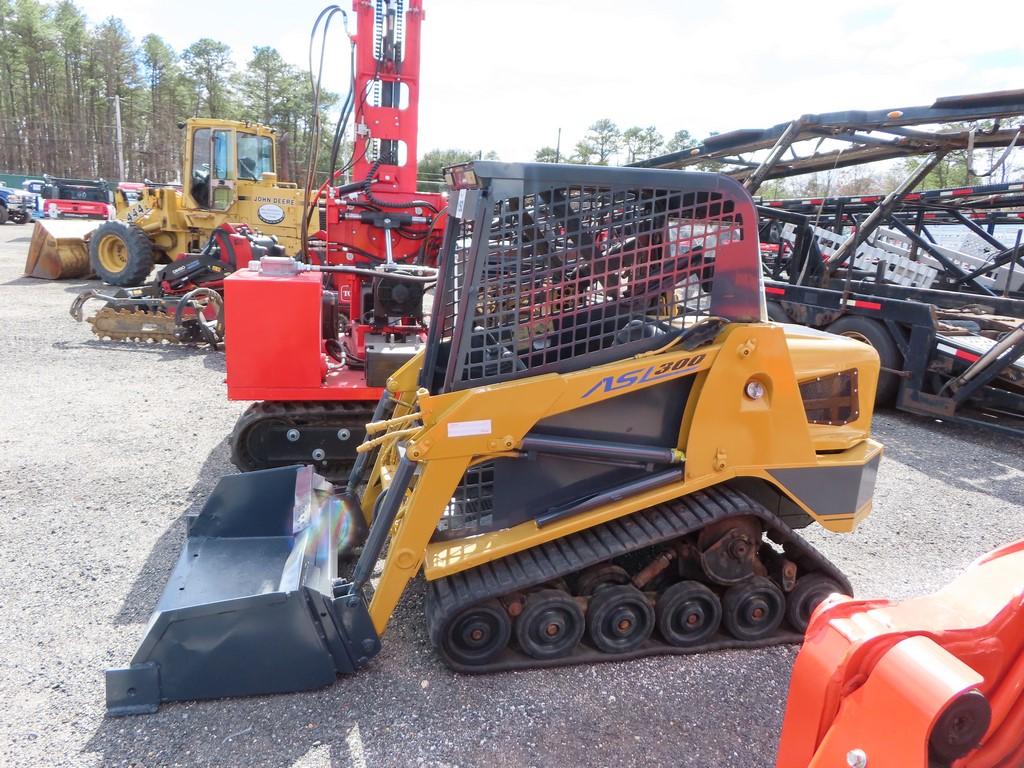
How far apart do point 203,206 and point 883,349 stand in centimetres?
1063

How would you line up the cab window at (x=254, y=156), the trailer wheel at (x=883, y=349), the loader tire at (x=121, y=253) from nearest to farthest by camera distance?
the trailer wheel at (x=883, y=349)
the cab window at (x=254, y=156)
the loader tire at (x=121, y=253)

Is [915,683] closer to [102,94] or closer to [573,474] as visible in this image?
[573,474]

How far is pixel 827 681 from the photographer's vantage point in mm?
1548

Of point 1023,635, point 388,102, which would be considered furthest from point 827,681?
point 388,102

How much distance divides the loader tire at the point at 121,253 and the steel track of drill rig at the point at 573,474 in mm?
11063

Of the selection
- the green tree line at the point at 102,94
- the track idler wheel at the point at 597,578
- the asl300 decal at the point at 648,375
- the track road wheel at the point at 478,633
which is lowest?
the track road wheel at the point at 478,633

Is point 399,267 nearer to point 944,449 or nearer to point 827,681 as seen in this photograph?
point 827,681

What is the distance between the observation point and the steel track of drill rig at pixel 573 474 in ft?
8.64

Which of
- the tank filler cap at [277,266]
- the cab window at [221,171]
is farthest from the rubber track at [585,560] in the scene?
the cab window at [221,171]

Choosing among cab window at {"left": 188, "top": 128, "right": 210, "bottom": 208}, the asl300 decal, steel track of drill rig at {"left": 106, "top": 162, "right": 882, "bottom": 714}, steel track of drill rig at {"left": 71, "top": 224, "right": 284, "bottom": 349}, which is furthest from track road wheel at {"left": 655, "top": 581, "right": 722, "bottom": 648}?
cab window at {"left": 188, "top": 128, "right": 210, "bottom": 208}

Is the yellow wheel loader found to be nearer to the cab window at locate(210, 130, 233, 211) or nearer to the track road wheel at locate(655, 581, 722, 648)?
the cab window at locate(210, 130, 233, 211)

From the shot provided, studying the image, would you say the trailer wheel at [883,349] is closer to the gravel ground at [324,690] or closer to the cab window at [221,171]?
the gravel ground at [324,690]

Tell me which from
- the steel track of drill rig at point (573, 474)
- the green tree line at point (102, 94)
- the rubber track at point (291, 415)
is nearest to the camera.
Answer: the steel track of drill rig at point (573, 474)

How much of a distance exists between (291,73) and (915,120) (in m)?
50.1
